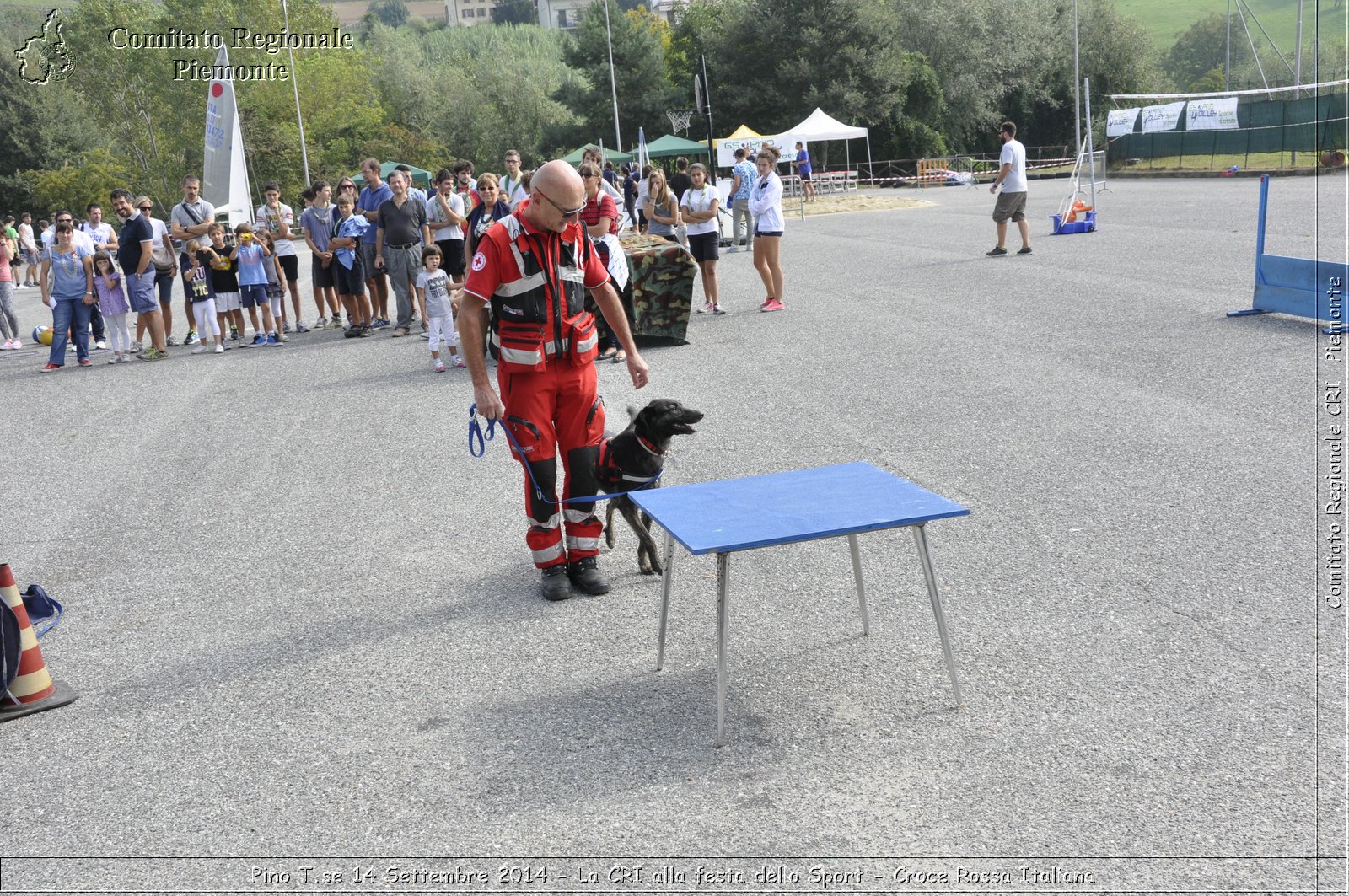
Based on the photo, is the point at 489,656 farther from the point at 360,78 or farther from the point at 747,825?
the point at 360,78

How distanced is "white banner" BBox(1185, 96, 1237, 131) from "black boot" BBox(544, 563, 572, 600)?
37940 millimetres

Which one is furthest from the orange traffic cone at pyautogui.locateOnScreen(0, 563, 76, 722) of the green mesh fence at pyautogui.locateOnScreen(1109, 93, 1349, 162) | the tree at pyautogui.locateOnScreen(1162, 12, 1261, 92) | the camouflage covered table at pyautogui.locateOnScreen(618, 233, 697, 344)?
the tree at pyautogui.locateOnScreen(1162, 12, 1261, 92)

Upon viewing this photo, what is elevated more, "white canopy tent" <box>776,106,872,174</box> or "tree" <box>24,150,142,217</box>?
"tree" <box>24,150,142,217</box>

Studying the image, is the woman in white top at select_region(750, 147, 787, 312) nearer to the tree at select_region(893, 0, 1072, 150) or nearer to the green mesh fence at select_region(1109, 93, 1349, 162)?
the green mesh fence at select_region(1109, 93, 1349, 162)

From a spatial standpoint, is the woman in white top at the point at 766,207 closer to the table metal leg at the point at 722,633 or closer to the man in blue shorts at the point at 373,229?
the man in blue shorts at the point at 373,229

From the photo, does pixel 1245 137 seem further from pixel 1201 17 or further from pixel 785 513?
pixel 1201 17

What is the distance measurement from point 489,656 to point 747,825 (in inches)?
70.5

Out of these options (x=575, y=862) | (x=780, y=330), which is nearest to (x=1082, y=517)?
(x=575, y=862)

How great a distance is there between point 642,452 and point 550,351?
0.67 m

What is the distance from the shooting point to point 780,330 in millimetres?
12891

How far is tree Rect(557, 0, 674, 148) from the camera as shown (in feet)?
243

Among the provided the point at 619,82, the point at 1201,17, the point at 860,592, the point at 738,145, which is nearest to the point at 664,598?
the point at 860,592

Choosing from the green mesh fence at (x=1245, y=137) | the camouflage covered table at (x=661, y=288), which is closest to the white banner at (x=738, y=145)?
the green mesh fence at (x=1245, y=137)

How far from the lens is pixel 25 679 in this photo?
4668 millimetres
